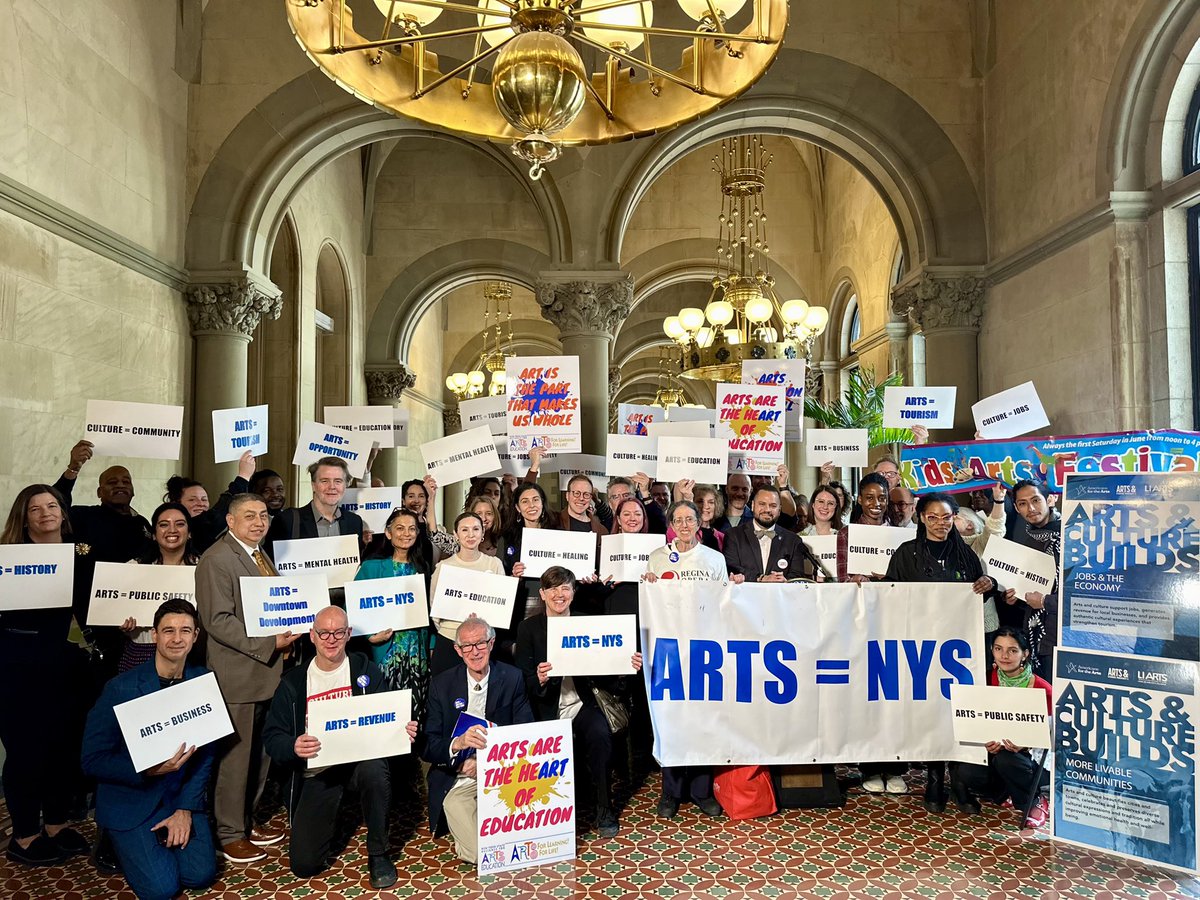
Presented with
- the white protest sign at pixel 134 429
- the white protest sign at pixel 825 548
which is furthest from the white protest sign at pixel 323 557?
the white protest sign at pixel 825 548

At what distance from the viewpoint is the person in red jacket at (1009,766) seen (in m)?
4.68

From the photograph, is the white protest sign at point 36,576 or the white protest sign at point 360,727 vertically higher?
the white protest sign at point 36,576

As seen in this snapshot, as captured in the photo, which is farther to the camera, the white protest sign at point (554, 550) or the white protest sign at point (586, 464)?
the white protest sign at point (586, 464)

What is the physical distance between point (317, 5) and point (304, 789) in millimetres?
3388

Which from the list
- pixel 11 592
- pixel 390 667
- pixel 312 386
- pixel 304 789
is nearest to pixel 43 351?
pixel 11 592

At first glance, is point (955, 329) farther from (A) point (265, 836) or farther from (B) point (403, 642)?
(A) point (265, 836)

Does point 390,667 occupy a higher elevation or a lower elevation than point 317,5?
lower

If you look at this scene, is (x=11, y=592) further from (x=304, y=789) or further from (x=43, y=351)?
(x=43, y=351)

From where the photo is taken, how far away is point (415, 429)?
18.1m

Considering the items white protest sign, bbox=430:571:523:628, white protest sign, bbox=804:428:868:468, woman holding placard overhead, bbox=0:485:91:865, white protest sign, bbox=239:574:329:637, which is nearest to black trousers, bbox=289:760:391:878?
white protest sign, bbox=239:574:329:637

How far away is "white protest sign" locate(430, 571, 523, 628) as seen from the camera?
4.90m

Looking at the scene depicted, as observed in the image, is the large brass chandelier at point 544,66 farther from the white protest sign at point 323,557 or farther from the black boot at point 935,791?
the black boot at point 935,791

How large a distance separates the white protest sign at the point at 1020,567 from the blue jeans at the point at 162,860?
4182mm

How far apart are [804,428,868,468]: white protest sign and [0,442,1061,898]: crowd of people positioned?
3.72ft
